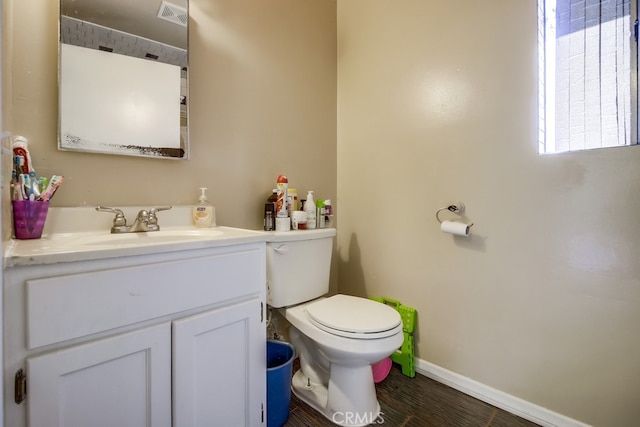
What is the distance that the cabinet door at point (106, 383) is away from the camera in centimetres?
70

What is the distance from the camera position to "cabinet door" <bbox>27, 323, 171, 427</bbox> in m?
0.70

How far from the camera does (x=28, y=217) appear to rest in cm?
93

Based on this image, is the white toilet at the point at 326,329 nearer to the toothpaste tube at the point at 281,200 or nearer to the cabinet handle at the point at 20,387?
the toothpaste tube at the point at 281,200

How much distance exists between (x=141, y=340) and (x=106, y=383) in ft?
0.40

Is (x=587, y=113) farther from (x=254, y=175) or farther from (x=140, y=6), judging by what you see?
(x=140, y=6)

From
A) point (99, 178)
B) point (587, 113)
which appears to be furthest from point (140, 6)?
point (587, 113)

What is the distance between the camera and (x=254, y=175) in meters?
1.61

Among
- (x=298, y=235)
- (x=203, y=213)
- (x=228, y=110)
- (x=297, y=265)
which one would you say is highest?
(x=228, y=110)

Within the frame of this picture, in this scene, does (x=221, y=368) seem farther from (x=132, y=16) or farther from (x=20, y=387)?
(x=132, y=16)

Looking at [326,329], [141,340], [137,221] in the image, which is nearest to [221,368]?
[141,340]

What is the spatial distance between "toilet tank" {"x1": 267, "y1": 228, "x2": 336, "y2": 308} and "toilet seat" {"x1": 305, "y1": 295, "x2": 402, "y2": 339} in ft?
0.32

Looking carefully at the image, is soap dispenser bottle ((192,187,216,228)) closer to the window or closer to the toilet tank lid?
the toilet tank lid

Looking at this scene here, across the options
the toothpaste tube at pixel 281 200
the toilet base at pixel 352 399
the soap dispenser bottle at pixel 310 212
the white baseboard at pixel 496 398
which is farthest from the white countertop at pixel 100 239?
the white baseboard at pixel 496 398

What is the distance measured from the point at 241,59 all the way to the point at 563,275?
69.8 inches
